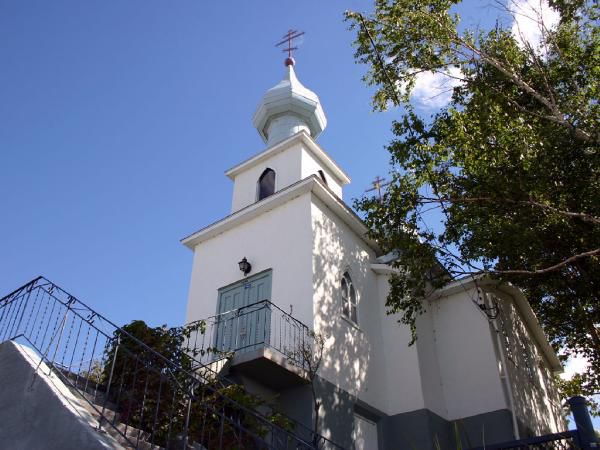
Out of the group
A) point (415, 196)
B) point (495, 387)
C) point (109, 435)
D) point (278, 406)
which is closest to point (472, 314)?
point (495, 387)

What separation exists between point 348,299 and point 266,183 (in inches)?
211

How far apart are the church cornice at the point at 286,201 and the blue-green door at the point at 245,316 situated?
1969 mm

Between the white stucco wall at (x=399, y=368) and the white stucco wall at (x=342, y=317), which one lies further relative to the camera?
the white stucco wall at (x=399, y=368)

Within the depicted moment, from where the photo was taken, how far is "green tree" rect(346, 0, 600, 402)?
1213 cm

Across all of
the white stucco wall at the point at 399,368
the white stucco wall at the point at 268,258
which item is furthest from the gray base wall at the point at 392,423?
the white stucco wall at the point at 268,258

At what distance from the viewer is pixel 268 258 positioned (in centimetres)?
1424

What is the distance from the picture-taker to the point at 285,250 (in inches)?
551

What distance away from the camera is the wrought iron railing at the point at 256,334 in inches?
468

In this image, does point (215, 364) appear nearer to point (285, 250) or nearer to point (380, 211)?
point (285, 250)

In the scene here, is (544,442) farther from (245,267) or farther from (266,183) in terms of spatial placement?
(266,183)

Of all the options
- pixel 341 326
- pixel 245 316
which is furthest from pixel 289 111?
pixel 341 326

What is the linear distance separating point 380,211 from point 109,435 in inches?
304

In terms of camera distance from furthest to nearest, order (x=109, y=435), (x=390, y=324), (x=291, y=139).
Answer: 1. (x=291, y=139)
2. (x=390, y=324)
3. (x=109, y=435)

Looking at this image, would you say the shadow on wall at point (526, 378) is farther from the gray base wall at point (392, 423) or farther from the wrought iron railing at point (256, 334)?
the wrought iron railing at point (256, 334)
